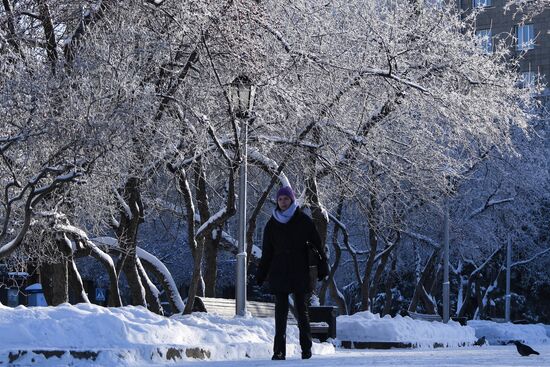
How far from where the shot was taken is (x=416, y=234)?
44.4 m

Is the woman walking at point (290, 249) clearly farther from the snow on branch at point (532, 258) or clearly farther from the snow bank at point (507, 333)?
the snow on branch at point (532, 258)

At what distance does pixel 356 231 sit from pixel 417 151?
24980mm

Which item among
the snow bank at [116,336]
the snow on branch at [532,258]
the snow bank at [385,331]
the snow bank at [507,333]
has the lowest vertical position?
the snow bank at [116,336]

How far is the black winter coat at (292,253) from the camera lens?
1307cm

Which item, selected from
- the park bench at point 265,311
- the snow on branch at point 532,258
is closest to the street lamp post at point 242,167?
the park bench at point 265,311

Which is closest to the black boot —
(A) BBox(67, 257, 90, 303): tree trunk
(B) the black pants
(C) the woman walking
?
(B) the black pants

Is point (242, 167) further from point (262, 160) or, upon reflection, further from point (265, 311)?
point (265, 311)

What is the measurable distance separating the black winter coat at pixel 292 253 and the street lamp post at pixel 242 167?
465 cm

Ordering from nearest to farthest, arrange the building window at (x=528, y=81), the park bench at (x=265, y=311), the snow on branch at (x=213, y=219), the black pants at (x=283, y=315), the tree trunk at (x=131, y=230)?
the black pants at (x=283, y=315) → the park bench at (x=265, y=311) → the tree trunk at (x=131, y=230) → the snow on branch at (x=213, y=219) → the building window at (x=528, y=81)

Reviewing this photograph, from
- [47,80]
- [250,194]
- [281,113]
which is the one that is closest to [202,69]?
[281,113]

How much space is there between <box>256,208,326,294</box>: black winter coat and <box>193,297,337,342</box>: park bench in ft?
20.2

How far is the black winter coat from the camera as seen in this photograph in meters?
13.1

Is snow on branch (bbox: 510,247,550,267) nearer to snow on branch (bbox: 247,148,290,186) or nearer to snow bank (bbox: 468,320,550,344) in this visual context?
snow bank (bbox: 468,320,550,344)

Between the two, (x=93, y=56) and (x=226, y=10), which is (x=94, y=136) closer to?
(x=93, y=56)
